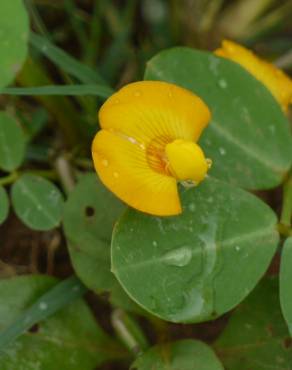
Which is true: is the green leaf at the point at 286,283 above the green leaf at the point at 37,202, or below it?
above

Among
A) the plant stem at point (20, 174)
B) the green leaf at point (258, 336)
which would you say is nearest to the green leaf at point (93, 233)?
the plant stem at point (20, 174)

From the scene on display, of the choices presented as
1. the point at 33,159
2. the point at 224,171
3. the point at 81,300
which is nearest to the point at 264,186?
the point at 224,171

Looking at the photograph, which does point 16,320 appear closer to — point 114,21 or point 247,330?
point 247,330

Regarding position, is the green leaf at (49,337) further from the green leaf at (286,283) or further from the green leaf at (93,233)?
the green leaf at (286,283)

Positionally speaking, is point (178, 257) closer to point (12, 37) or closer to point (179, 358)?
point (179, 358)

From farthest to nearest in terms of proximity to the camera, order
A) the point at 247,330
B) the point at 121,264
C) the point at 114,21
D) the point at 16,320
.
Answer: the point at 114,21, the point at 247,330, the point at 16,320, the point at 121,264

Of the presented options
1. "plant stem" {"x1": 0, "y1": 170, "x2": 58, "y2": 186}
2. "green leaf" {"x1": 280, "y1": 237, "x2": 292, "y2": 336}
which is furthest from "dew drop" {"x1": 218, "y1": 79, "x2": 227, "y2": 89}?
"plant stem" {"x1": 0, "y1": 170, "x2": 58, "y2": 186}

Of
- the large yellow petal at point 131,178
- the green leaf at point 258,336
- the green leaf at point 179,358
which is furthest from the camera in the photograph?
the green leaf at point 258,336
